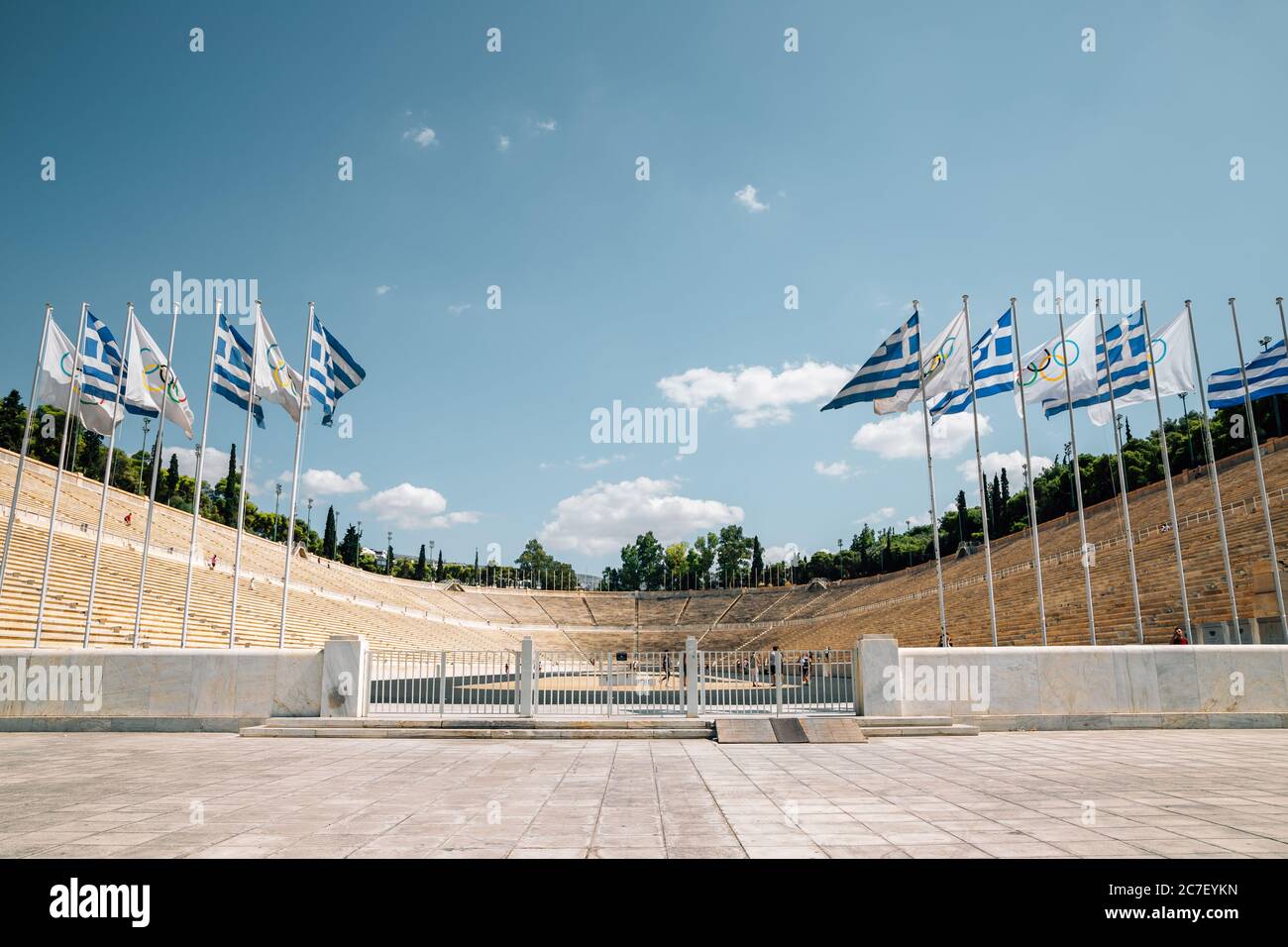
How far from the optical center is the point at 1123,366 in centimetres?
2011

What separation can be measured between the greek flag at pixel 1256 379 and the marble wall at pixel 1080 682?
999 cm

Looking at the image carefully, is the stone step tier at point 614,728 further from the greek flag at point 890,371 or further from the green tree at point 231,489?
the green tree at point 231,489

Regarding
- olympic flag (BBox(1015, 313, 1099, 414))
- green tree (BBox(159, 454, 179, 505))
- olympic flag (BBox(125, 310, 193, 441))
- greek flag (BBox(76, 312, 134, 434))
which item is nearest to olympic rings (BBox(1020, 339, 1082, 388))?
olympic flag (BBox(1015, 313, 1099, 414))

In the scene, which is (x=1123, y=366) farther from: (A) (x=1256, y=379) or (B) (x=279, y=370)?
(B) (x=279, y=370)

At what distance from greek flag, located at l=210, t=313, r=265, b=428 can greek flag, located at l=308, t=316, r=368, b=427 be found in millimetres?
1501

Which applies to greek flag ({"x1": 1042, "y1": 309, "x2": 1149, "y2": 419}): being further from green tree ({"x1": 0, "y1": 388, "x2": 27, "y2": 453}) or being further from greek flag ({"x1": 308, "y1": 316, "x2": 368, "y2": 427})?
green tree ({"x1": 0, "y1": 388, "x2": 27, "y2": 453})

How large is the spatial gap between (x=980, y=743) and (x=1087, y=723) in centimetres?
326

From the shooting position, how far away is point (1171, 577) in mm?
28969

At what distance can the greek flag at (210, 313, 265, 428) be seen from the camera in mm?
18594

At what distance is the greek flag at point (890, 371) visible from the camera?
18.6 meters

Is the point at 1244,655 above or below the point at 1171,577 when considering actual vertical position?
below

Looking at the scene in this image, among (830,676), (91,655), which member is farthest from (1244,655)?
(91,655)

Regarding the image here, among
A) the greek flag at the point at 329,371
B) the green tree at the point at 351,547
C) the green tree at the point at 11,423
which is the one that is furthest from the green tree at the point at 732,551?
the greek flag at the point at 329,371
